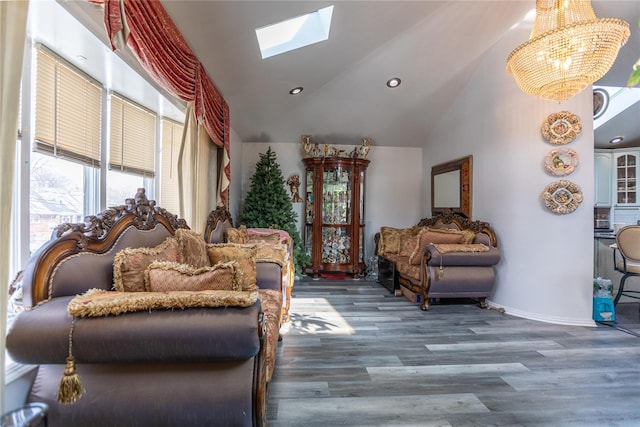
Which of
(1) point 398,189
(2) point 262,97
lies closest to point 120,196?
(2) point 262,97

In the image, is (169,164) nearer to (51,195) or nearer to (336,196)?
(51,195)

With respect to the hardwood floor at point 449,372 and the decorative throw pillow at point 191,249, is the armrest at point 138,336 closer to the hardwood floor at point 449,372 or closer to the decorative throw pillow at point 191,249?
the hardwood floor at point 449,372

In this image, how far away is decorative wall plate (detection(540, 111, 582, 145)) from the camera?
298 centimetres

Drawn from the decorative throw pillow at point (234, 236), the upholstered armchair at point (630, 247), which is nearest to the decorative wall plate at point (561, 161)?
the upholstered armchair at point (630, 247)

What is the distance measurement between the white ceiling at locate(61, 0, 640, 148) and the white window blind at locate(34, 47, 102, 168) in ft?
1.32

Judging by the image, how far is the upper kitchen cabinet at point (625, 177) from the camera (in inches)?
208

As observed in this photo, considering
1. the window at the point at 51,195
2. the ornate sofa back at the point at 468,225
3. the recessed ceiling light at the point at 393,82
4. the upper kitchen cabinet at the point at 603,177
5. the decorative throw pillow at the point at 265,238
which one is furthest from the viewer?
the upper kitchen cabinet at the point at 603,177

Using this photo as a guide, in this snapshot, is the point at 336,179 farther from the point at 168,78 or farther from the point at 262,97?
the point at 168,78

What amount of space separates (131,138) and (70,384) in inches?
83.4

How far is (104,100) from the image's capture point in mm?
2188

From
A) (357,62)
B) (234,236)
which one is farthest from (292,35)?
(234,236)

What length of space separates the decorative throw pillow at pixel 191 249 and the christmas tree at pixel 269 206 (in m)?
2.28

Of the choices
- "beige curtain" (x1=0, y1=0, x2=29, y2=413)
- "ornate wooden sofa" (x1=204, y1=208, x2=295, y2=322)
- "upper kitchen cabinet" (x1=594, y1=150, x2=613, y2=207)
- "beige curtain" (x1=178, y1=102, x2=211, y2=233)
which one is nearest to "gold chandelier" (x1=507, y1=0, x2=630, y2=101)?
"ornate wooden sofa" (x1=204, y1=208, x2=295, y2=322)

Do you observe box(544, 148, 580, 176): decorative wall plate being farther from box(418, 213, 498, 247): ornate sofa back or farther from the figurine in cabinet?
the figurine in cabinet
